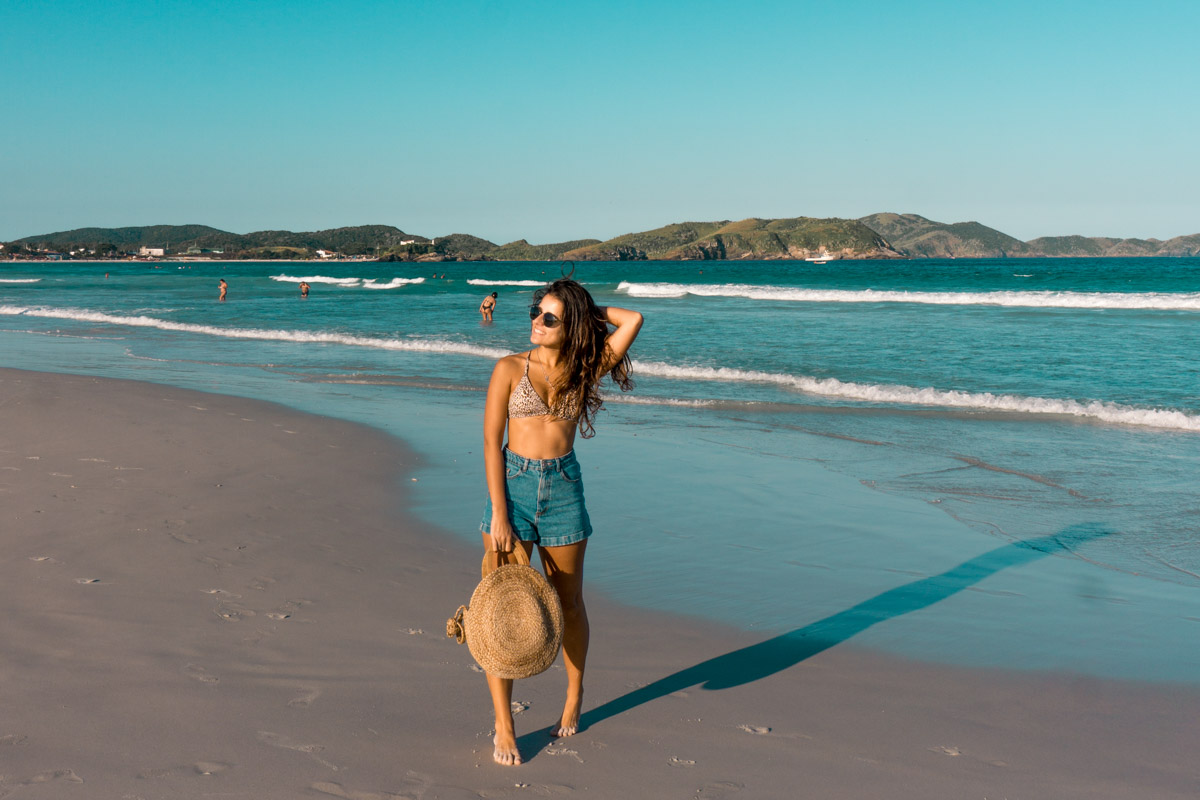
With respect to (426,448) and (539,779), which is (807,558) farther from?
(426,448)

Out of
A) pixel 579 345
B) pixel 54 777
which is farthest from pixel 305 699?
pixel 579 345

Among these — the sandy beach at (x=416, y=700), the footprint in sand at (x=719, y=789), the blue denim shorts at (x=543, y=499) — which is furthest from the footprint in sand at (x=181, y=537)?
the footprint in sand at (x=719, y=789)

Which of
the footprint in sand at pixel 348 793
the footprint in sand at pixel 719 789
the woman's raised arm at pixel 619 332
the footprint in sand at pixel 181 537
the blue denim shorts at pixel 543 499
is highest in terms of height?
the woman's raised arm at pixel 619 332

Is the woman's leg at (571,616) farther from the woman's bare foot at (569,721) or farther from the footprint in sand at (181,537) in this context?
the footprint in sand at (181,537)

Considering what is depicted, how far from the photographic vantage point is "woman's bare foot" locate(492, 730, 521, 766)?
322 cm

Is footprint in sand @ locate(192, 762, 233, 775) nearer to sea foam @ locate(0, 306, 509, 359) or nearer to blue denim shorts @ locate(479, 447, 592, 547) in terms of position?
blue denim shorts @ locate(479, 447, 592, 547)

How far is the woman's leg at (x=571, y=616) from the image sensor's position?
3348mm

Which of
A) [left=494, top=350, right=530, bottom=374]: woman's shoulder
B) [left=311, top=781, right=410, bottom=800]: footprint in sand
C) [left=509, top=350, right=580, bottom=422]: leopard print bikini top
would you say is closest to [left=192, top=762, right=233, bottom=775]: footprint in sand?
[left=311, top=781, right=410, bottom=800]: footprint in sand

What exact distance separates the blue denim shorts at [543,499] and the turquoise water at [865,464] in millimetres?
1844

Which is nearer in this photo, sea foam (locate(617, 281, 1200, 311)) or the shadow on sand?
the shadow on sand

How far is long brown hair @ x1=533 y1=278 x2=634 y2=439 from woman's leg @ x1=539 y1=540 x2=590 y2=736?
50cm

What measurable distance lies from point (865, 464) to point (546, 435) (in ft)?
20.6

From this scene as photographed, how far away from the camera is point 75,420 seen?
9695 millimetres

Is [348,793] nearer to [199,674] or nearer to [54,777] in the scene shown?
[54,777]
